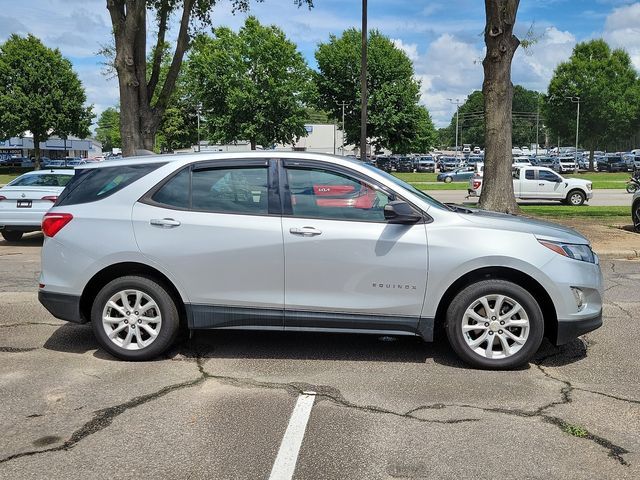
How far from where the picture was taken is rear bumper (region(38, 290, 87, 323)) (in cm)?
507

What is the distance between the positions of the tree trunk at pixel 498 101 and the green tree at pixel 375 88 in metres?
43.7

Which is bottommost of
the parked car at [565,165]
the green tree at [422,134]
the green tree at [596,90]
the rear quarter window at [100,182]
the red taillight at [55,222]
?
the red taillight at [55,222]

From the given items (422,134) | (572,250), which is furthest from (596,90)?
(572,250)

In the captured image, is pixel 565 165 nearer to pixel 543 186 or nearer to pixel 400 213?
pixel 543 186

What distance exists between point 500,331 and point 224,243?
229 cm

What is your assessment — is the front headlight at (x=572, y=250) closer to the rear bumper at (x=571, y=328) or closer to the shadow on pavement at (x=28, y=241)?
the rear bumper at (x=571, y=328)

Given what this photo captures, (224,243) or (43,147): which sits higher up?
(43,147)

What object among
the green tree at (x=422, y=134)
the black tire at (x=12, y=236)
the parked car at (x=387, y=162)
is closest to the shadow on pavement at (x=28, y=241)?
the black tire at (x=12, y=236)

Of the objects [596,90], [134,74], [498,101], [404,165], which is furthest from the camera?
[404,165]

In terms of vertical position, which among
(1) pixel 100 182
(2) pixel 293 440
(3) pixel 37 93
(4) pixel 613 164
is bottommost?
(2) pixel 293 440

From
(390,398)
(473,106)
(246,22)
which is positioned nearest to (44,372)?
(390,398)

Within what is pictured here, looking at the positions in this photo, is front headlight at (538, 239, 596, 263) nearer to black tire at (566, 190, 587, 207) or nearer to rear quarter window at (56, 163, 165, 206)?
rear quarter window at (56, 163, 165, 206)

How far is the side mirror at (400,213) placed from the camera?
470cm

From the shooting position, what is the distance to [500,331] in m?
4.79
